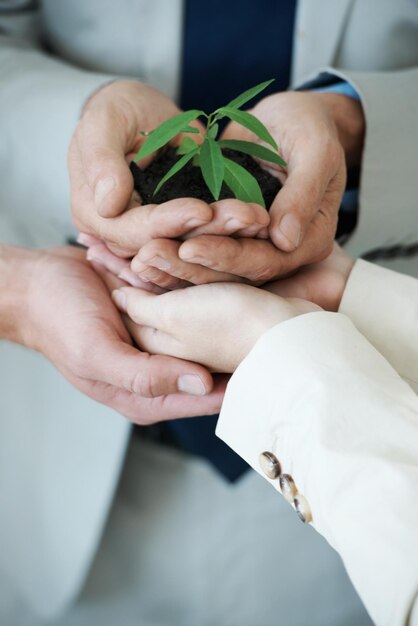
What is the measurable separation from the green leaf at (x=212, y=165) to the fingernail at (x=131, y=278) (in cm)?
19

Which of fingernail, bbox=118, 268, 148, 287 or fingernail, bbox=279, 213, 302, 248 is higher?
fingernail, bbox=279, 213, 302, 248

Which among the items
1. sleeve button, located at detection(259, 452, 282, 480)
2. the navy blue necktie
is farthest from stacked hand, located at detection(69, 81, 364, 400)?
the navy blue necktie

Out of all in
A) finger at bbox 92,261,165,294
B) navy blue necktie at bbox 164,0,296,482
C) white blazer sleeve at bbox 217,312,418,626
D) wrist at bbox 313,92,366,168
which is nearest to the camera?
white blazer sleeve at bbox 217,312,418,626

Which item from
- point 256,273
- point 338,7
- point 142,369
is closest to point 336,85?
point 338,7

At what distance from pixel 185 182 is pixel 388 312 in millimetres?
A: 270

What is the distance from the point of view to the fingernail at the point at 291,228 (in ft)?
2.15

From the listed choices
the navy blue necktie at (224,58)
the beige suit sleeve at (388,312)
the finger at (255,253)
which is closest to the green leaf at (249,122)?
the finger at (255,253)

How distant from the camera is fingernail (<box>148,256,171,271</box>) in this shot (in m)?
0.62

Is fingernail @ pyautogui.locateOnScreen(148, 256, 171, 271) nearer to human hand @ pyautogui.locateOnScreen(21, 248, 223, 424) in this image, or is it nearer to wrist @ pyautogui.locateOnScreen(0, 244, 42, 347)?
human hand @ pyautogui.locateOnScreen(21, 248, 223, 424)

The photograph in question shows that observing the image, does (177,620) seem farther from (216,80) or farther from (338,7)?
(338,7)

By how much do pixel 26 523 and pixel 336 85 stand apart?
0.89 metres

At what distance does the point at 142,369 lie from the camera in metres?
0.67

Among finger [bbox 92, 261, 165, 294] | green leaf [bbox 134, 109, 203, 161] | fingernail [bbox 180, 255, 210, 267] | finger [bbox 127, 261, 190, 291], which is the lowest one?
finger [bbox 92, 261, 165, 294]

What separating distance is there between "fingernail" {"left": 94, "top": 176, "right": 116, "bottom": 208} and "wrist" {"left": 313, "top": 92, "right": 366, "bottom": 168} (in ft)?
1.38
